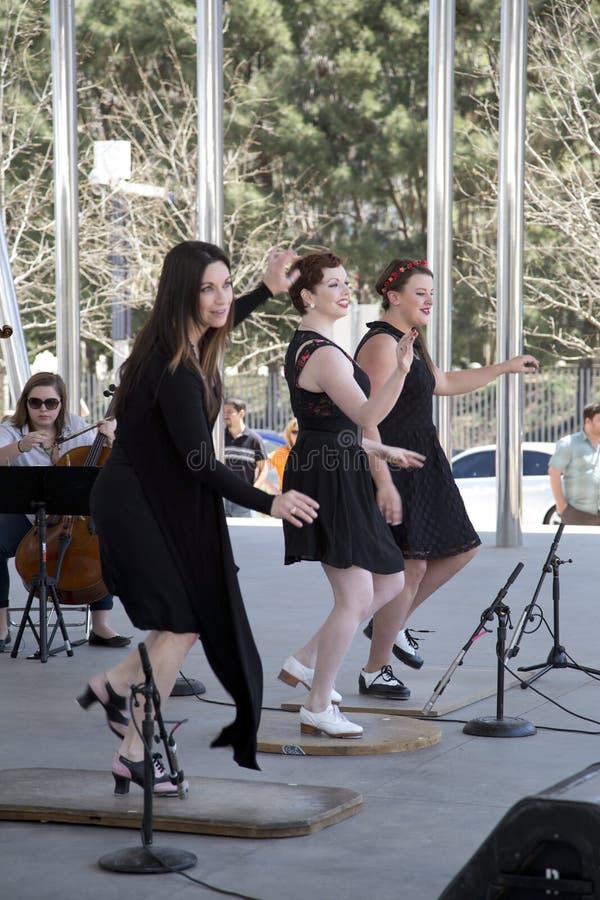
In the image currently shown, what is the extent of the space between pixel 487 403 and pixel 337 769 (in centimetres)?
2045

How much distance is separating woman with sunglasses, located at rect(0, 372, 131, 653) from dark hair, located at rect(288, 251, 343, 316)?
2.28 meters

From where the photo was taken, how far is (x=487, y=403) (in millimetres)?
24875

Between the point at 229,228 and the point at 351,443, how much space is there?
72.0 ft

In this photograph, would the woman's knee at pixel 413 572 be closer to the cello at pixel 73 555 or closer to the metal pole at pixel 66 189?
the cello at pixel 73 555

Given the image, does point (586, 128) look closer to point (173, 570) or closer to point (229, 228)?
point (229, 228)

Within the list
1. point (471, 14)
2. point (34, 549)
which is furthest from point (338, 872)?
point (471, 14)

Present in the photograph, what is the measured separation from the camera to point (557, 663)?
6199 mm

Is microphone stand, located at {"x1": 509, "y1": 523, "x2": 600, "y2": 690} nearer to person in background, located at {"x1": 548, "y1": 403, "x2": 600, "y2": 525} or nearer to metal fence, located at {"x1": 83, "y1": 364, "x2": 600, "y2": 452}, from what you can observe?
person in background, located at {"x1": 548, "y1": 403, "x2": 600, "y2": 525}

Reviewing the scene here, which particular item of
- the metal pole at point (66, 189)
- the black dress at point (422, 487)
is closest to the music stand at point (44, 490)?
the black dress at point (422, 487)

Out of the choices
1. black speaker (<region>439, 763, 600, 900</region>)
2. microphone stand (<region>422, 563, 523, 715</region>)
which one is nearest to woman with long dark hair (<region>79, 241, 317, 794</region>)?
microphone stand (<region>422, 563, 523, 715</region>)

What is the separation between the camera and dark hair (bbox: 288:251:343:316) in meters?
5.15

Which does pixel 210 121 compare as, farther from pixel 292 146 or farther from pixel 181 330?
pixel 292 146

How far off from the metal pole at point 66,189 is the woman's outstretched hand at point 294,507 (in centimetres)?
865

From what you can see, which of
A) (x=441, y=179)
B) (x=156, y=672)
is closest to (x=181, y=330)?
(x=156, y=672)
